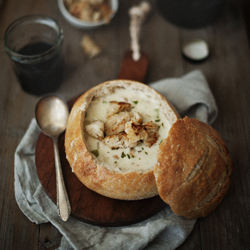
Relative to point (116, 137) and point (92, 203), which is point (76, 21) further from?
point (92, 203)

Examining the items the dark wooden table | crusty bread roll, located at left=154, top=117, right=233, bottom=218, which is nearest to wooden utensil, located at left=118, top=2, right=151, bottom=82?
the dark wooden table

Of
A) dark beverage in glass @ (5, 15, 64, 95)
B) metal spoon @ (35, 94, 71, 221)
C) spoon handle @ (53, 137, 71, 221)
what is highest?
dark beverage in glass @ (5, 15, 64, 95)

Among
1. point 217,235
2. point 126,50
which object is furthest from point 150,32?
point 217,235

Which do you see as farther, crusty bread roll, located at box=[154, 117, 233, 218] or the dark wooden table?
the dark wooden table

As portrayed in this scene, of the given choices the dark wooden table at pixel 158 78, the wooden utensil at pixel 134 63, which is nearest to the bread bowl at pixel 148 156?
the dark wooden table at pixel 158 78

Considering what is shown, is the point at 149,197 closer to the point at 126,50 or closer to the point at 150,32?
the point at 126,50

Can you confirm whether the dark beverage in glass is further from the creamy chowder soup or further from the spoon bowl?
the creamy chowder soup
